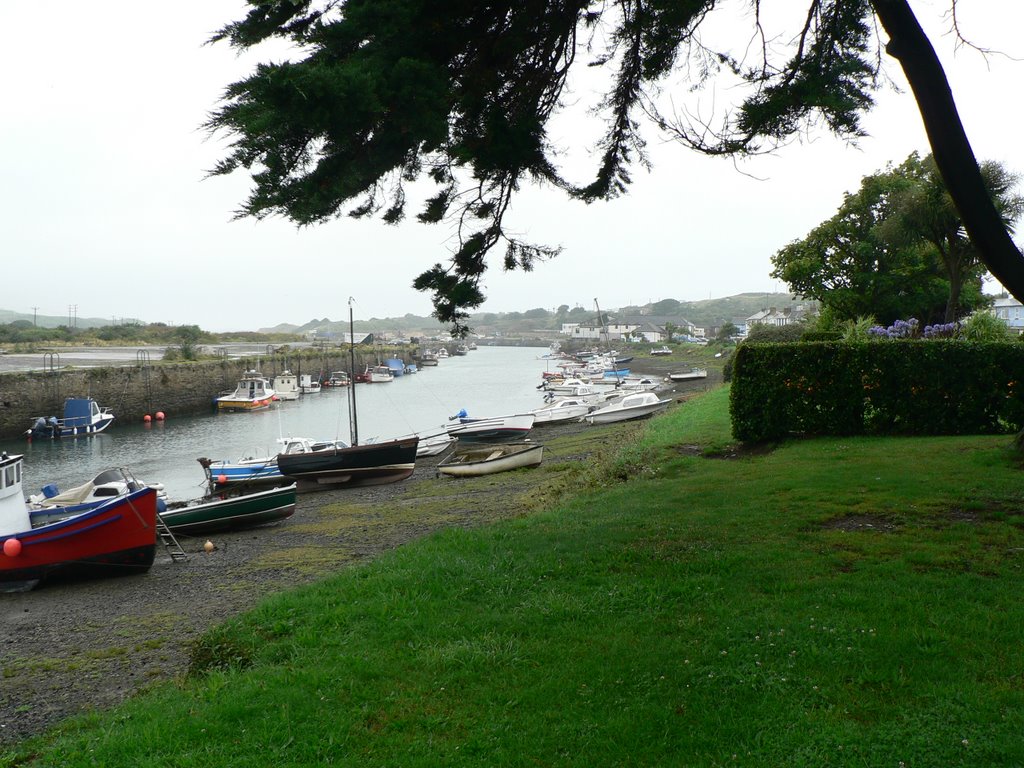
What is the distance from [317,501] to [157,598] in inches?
391

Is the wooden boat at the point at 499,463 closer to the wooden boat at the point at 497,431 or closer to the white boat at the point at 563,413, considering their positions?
the wooden boat at the point at 497,431

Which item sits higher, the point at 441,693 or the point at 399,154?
the point at 399,154

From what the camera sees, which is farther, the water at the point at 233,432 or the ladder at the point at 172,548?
the water at the point at 233,432

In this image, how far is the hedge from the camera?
13688 millimetres

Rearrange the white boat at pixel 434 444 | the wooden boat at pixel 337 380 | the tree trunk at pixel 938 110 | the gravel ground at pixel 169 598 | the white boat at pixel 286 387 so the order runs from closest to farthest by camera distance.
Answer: the gravel ground at pixel 169 598 → the tree trunk at pixel 938 110 → the white boat at pixel 434 444 → the white boat at pixel 286 387 → the wooden boat at pixel 337 380

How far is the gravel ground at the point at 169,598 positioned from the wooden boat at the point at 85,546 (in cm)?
24

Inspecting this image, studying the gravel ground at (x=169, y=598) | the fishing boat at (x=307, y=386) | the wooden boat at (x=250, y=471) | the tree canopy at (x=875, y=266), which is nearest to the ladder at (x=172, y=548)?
the gravel ground at (x=169, y=598)

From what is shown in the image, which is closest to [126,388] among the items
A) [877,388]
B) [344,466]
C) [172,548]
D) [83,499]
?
[344,466]

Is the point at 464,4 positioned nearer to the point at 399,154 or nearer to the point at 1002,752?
the point at 399,154

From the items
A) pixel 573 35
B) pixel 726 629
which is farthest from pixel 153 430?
pixel 726 629

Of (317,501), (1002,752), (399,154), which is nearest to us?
(1002,752)

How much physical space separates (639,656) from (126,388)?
48.1m

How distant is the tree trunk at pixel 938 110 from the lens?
720cm

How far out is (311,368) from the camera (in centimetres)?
7631
